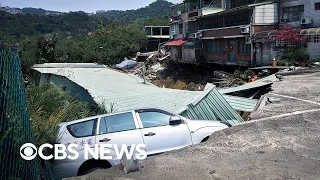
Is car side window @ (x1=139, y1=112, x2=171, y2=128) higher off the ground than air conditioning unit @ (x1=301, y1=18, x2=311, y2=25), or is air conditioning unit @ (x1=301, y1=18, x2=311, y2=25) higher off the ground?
air conditioning unit @ (x1=301, y1=18, x2=311, y2=25)

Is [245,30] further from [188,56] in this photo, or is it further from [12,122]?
[12,122]

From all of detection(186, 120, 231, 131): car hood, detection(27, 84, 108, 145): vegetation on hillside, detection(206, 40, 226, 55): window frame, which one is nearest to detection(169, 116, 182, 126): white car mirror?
detection(186, 120, 231, 131): car hood

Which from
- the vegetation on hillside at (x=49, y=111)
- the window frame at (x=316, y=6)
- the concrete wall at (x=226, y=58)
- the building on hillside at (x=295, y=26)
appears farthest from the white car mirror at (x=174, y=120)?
the concrete wall at (x=226, y=58)

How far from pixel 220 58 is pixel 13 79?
27991 mm

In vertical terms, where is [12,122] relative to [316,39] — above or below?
below

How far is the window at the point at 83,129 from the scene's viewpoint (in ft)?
19.6

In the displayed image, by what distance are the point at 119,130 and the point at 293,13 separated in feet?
75.3

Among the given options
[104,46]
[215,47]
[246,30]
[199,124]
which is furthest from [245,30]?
[104,46]

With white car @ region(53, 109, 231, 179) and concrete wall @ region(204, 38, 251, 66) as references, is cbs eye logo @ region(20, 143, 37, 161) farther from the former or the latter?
concrete wall @ region(204, 38, 251, 66)

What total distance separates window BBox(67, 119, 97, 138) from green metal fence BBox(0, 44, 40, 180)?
1197 mm

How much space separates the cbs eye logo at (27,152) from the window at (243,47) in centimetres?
2394

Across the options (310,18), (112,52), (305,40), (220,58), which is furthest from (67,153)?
(112,52)

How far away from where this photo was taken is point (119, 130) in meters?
6.01

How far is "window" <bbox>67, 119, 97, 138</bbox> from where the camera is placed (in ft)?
19.6
